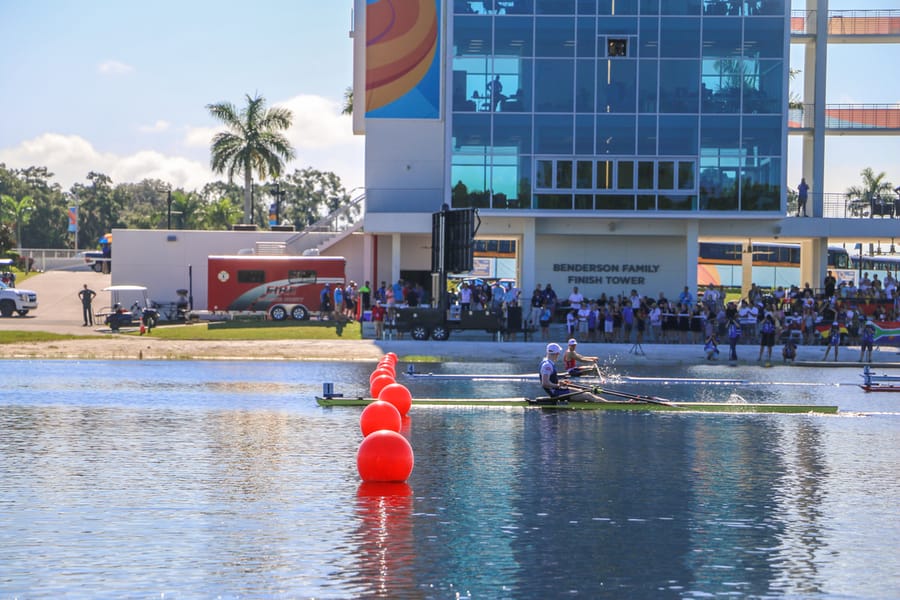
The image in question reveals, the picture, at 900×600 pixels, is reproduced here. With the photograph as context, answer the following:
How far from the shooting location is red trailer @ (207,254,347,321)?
59719mm

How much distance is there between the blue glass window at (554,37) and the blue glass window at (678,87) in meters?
4.58

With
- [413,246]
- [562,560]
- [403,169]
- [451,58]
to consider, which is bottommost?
[562,560]

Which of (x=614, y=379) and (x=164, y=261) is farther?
(x=164, y=261)

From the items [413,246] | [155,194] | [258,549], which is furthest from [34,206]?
[258,549]

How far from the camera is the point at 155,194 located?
181500 mm

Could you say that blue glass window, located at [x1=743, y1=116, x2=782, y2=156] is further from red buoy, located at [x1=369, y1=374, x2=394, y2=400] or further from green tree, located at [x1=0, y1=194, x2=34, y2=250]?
green tree, located at [x1=0, y1=194, x2=34, y2=250]

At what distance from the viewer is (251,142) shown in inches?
3265

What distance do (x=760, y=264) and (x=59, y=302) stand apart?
2058 inches

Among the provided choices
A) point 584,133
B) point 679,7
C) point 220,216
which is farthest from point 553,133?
point 220,216

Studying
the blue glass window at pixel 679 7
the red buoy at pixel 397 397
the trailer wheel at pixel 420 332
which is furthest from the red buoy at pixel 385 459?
the blue glass window at pixel 679 7

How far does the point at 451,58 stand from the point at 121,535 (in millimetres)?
44703

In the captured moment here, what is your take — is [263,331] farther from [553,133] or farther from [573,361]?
[573,361]

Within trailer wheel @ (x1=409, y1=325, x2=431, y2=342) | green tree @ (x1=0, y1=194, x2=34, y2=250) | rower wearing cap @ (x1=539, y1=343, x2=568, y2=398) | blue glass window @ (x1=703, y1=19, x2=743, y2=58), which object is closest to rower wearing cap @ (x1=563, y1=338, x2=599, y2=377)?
rower wearing cap @ (x1=539, y1=343, x2=568, y2=398)

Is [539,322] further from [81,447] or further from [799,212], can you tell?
[81,447]
